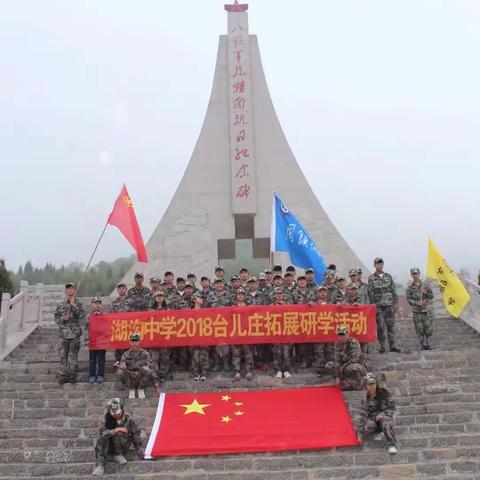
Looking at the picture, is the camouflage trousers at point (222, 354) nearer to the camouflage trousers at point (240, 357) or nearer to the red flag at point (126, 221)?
the camouflage trousers at point (240, 357)

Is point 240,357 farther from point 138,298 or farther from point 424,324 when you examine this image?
point 424,324

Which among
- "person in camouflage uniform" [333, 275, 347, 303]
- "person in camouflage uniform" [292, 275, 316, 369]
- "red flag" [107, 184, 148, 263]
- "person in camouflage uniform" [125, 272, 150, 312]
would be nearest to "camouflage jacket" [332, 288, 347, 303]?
"person in camouflage uniform" [333, 275, 347, 303]

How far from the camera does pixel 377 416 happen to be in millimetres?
5641

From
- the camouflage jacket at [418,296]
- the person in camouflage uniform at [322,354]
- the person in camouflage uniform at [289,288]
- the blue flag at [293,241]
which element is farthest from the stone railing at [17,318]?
the camouflage jacket at [418,296]

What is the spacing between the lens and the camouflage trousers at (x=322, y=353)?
7.46 meters

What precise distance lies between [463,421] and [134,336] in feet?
13.1

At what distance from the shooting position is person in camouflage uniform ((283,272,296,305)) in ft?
26.0

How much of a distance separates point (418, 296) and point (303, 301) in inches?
73.5

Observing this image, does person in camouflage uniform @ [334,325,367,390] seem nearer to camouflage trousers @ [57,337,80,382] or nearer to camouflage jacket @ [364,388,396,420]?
camouflage jacket @ [364,388,396,420]

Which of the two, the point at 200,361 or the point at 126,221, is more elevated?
the point at 126,221

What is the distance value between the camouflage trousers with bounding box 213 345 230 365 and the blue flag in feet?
7.89

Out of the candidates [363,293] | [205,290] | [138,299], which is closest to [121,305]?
[138,299]

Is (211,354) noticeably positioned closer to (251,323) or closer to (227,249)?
(251,323)

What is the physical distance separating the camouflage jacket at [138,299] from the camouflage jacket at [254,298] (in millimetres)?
1509
